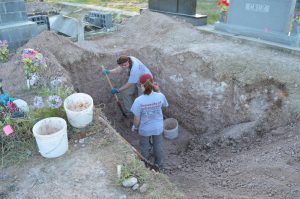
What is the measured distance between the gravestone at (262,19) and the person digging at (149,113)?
171 inches

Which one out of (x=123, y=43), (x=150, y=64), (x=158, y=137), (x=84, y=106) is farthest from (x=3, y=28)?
(x=158, y=137)

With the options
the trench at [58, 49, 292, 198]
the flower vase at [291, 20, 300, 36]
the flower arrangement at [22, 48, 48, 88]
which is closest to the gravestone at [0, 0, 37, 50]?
the trench at [58, 49, 292, 198]

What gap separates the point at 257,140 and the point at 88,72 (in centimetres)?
427

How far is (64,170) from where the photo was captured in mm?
3674

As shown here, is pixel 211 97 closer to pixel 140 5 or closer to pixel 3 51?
pixel 3 51

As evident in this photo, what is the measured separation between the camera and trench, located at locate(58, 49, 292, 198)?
5.00 metres

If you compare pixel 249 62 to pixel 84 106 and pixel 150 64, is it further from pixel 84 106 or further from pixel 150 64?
pixel 84 106

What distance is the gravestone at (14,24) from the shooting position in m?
7.11

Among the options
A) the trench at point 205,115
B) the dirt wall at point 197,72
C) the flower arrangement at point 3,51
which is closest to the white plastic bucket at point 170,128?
the trench at point 205,115

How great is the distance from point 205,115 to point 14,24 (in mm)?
5222

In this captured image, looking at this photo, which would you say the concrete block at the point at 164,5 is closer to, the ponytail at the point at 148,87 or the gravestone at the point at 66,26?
the gravestone at the point at 66,26

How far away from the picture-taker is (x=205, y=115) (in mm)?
6578

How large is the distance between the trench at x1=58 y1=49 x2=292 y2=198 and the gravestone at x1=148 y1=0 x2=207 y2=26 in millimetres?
2887

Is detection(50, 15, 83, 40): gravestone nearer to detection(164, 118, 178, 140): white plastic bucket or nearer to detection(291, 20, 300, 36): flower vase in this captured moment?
detection(164, 118, 178, 140): white plastic bucket
